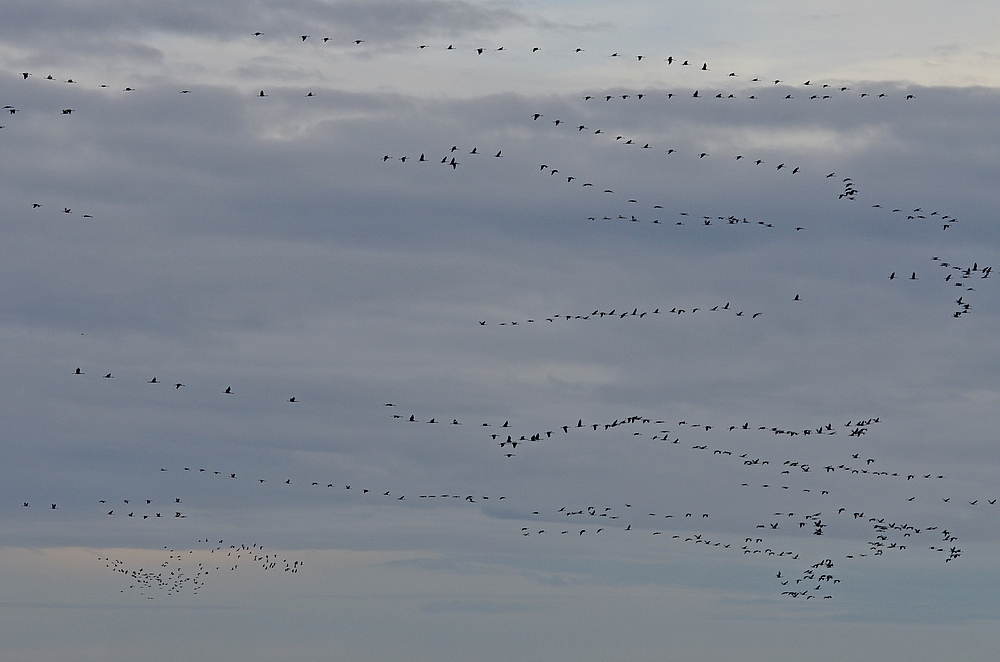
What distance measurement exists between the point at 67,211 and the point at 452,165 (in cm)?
3979

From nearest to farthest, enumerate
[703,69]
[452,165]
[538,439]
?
[703,69]
[452,165]
[538,439]

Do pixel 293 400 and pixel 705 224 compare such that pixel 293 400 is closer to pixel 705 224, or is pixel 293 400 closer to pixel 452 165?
pixel 452 165

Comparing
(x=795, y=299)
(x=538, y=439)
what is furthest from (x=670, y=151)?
(x=538, y=439)


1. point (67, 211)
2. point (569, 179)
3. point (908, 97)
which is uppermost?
point (908, 97)

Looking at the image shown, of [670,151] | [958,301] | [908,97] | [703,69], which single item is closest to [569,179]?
[670,151]

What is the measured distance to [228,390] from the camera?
178250 millimetres

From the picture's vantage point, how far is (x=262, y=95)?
178 metres

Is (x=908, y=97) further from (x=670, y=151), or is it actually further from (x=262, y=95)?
(x=262, y=95)

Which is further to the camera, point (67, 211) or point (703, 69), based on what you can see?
point (67, 211)

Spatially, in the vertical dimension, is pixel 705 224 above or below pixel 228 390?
above

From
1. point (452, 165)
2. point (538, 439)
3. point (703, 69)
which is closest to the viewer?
point (703, 69)

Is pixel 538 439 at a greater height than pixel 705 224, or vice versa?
pixel 705 224

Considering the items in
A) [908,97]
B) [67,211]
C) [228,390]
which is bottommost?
[228,390]

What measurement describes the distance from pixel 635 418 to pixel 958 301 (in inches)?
1553
